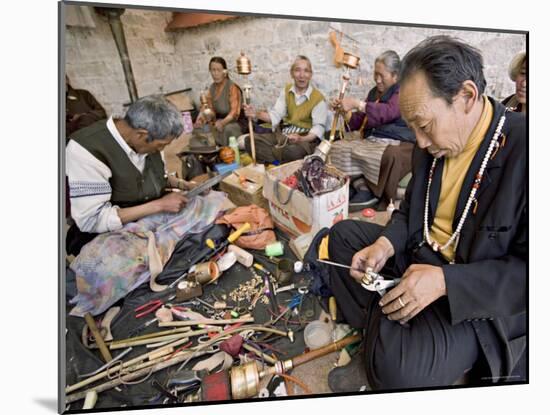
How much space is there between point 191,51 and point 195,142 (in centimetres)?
33

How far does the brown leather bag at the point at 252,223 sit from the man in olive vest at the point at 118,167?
1.04ft

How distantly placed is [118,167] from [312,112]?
0.78 meters

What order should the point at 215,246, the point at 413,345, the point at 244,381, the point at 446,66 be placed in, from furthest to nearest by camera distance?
the point at 215,246, the point at 244,381, the point at 413,345, the point at 446,66

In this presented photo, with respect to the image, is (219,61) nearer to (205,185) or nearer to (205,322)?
(205,185)

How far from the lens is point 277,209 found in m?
1.55

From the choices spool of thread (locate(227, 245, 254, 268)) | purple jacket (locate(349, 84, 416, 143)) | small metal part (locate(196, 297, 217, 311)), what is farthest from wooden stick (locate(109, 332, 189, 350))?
purple jacket (locate(349, 84, 416, 143))

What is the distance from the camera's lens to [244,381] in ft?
4.63

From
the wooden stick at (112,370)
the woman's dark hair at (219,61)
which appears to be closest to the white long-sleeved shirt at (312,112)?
the woman's dark hair at (219,61)

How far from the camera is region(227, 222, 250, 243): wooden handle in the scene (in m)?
1.50

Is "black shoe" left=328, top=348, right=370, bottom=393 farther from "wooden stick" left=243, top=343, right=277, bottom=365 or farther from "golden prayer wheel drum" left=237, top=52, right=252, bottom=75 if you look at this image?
"golden prayer wheel drum" left=237, top=52, right=252, bottom=75

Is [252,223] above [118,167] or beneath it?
beneath

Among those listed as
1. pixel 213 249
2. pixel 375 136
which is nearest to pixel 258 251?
pixel 213 249

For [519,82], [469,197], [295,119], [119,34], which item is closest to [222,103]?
[295,119]

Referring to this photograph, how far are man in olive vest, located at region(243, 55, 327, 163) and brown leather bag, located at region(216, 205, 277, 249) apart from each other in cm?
22
